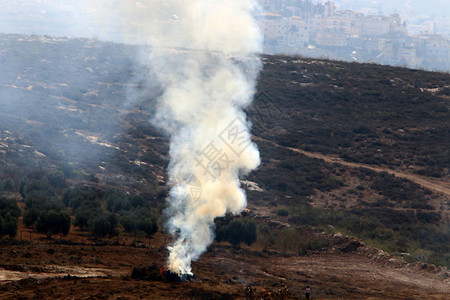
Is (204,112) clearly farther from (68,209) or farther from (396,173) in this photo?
A: (396,173)

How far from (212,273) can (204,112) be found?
14.3m

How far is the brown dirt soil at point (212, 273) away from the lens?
926 inches

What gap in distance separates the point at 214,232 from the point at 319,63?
58136 mm

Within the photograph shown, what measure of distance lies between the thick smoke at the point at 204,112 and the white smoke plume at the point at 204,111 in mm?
51

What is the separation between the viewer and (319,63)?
88188 mm

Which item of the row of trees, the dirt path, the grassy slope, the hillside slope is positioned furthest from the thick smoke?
the dirt path

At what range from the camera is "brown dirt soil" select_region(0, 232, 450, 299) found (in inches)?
926

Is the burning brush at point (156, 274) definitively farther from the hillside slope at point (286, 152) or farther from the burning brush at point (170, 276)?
the hillside slope at point (286, 152)

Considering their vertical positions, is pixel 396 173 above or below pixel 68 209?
above

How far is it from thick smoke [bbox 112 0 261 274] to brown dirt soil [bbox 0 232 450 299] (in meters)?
1.97

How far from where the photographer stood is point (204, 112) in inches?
1586

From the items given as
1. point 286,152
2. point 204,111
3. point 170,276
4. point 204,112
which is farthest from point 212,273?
point 286,152

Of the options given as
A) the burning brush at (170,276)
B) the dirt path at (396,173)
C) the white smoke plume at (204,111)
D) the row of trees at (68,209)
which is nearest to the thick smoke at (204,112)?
the white smoke plume at (204,111)

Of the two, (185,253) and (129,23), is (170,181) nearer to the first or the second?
(185,253)
